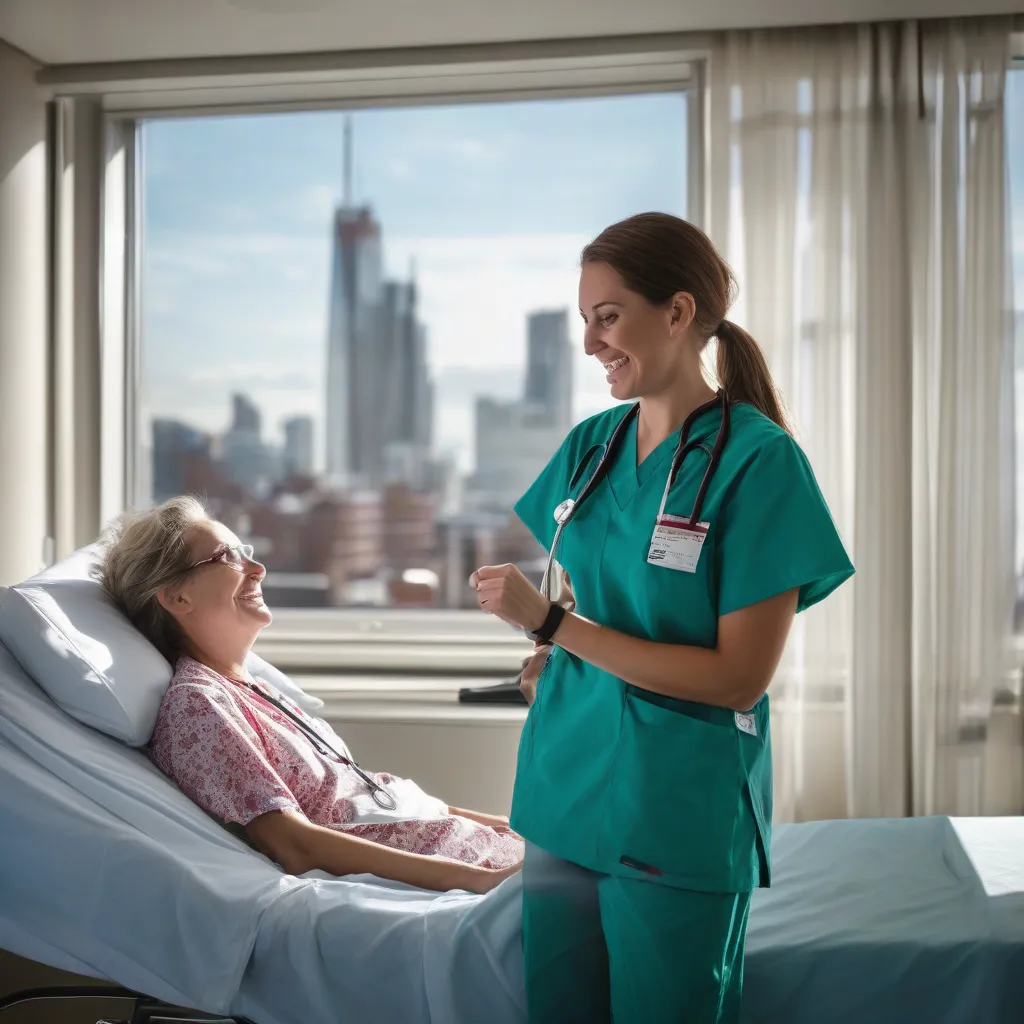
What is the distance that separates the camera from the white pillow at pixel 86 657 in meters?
1.82

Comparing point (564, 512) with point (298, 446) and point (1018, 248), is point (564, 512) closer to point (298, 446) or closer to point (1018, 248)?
point (298, 446)

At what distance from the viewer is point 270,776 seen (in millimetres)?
1841

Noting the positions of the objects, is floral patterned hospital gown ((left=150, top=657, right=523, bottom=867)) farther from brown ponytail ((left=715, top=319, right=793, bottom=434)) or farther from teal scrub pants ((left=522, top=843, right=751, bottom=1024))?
brown ponytail ((left=715, top=319, right=793, bottom=434))

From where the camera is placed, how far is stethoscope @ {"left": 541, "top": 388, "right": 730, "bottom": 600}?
1.39m

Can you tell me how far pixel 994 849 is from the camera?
1.96 m

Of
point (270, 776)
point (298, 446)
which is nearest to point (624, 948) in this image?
point (270, 776)

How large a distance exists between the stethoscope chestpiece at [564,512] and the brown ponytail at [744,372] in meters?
0.29

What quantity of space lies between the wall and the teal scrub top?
7.06 feet

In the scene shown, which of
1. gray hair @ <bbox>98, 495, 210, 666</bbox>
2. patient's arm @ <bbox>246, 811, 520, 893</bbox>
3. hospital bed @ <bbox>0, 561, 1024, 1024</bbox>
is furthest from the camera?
gray hair @ <bbox>98, 495, 210, 666</bbox>

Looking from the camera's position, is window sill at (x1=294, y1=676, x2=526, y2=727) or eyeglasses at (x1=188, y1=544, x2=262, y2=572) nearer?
eyeglasses at (x1=188, y1=544, x2=262, y2=572)

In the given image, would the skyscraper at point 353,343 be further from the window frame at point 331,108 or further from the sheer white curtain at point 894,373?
the sheer white curtain at point 894,373

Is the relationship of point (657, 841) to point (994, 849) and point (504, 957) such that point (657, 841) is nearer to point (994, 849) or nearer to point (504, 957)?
point (504, 957)

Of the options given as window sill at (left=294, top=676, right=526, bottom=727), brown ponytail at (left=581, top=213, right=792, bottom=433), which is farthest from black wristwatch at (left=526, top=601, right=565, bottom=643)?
window sill at (left=294, top=676, right=526, bottom=727)

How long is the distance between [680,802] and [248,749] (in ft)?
2.83
